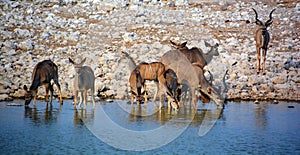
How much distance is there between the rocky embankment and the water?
271 centimetres

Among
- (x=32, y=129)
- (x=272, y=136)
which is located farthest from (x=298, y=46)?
(x=32, y=129)

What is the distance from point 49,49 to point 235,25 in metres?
9.92

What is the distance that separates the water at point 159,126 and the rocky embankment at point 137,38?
8.88 feet

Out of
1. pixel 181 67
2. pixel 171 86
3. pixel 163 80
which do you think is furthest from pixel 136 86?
pixel 181 67

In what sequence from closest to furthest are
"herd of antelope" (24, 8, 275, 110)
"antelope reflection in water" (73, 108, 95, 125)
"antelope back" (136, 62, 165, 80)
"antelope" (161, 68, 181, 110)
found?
"antelope reflection in water" (73, 108, 95, 125) < "antelope" (161, 68, 181, 110) < "herd of antelope" (24, 8, 275, 110) < "antelope back" (136, 62, 165, 80)

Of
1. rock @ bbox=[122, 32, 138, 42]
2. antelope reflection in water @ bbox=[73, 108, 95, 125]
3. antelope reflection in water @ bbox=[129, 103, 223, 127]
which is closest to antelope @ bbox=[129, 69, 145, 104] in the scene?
antelope reflection in water @ bbox=[129, 103, 223, 127]

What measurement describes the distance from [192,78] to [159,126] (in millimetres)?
3486

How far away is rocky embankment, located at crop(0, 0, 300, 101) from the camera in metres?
18.5

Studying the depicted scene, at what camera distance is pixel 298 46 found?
23.9 m

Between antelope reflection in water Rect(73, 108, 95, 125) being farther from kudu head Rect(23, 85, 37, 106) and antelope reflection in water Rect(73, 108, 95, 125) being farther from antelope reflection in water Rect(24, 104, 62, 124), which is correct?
kudu head Rect(23, 85, 37, 106)

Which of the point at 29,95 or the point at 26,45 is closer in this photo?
the point at 29,95

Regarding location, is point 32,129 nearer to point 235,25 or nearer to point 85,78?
point 85,78

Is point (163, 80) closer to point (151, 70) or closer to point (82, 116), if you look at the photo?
point (151, 70)

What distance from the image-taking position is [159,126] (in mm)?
12172
